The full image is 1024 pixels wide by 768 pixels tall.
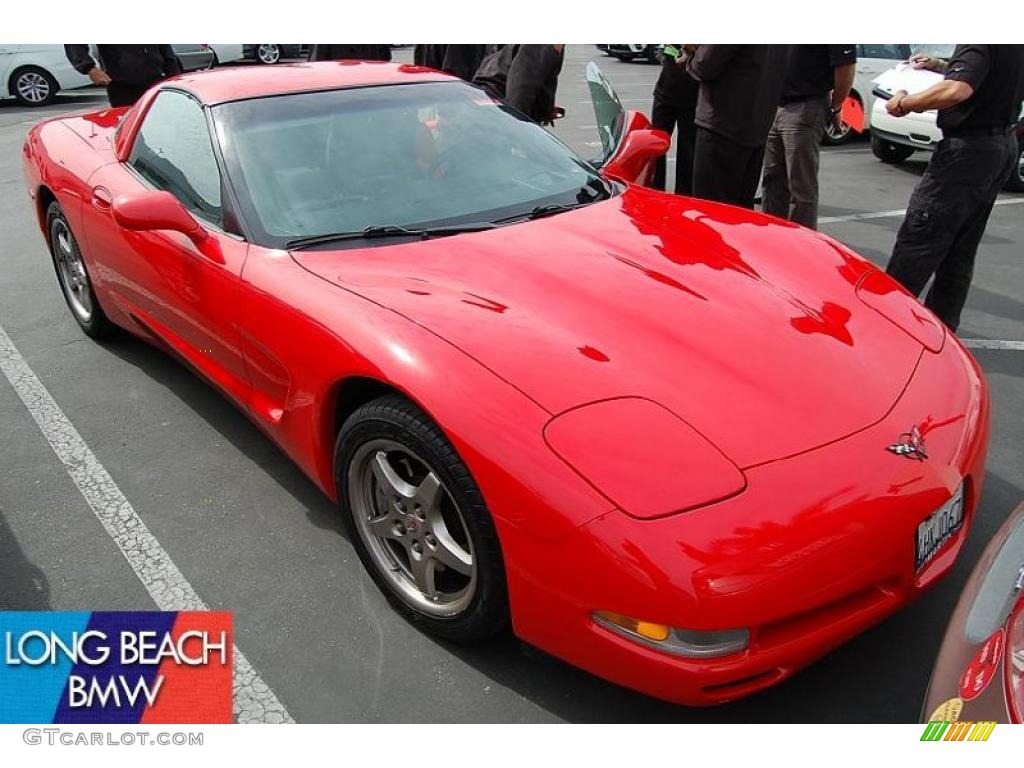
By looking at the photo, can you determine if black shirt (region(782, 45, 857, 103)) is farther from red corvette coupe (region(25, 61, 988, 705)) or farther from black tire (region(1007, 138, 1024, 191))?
black tire (region(1007, 138, 1024, 191))

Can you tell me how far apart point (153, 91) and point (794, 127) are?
11.3 feet

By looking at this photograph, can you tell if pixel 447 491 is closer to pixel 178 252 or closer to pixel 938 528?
pixel 938 528

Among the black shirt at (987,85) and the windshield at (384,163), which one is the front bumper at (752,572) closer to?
the windshield at (384,163)

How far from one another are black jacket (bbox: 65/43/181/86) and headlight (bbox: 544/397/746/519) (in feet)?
18.5

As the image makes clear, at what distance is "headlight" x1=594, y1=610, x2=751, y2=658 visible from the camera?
1.82m

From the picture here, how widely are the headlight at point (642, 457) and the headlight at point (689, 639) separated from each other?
0.75 ft

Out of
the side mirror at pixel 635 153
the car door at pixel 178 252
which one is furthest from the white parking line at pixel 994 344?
the car door at pixel 178 252

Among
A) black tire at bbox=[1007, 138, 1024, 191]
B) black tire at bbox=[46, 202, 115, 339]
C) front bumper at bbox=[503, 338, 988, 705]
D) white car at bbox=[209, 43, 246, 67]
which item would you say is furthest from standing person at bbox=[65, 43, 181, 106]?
white car at bbox=[209, 43, 246, 67]

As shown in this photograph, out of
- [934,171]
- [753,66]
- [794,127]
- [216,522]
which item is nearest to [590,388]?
[216,522]

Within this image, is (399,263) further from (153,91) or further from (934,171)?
(934,171)

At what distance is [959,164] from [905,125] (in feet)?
16.1

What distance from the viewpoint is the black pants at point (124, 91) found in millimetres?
6625
